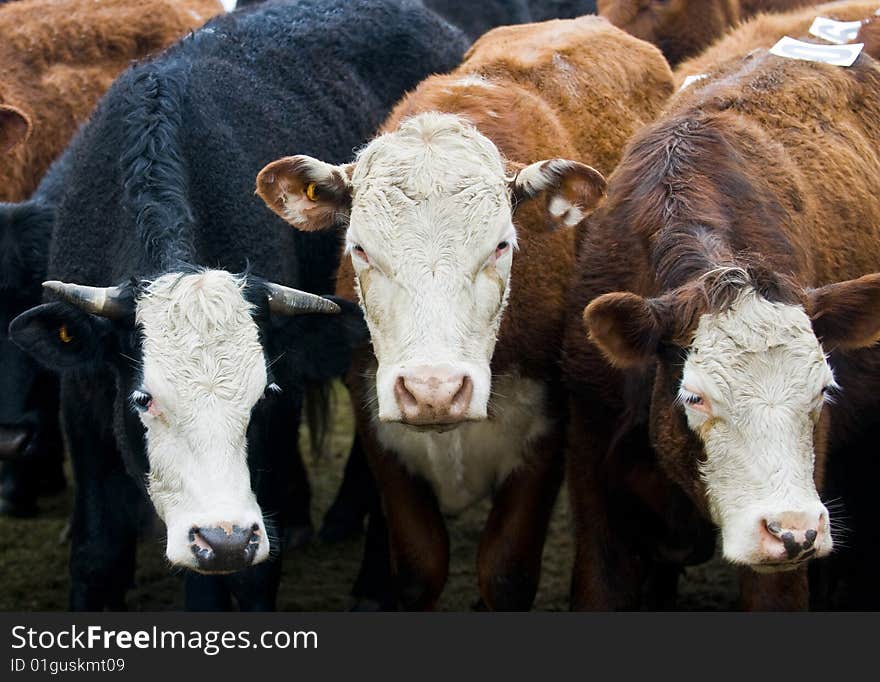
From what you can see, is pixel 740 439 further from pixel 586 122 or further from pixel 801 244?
pixel 586 122

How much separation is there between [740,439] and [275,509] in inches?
87.4

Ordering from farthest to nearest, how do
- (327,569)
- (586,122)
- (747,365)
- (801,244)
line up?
(327,569) < (586,122) < (801,244) < (747,365)

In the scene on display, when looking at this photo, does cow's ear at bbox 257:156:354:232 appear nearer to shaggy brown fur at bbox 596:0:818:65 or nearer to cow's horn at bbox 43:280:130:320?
cow's horn at bbox 43:280:130:320

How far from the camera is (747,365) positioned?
439 cm

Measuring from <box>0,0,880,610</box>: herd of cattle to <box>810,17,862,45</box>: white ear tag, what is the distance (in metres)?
0.05

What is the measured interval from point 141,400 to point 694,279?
187 cm

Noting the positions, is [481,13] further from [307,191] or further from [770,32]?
[307,191]

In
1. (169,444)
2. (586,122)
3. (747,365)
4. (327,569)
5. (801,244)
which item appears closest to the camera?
(747,365)

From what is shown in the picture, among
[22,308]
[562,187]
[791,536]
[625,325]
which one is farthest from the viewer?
[22,308]

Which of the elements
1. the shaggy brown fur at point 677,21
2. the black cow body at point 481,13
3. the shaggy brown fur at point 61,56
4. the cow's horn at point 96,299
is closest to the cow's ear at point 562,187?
the cow's horn at point 96,299

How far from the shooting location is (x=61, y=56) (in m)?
7.92

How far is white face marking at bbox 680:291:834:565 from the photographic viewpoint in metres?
4.32

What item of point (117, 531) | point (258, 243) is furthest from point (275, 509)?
point (258, 243)

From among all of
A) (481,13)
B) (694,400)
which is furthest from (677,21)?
(694,400)
